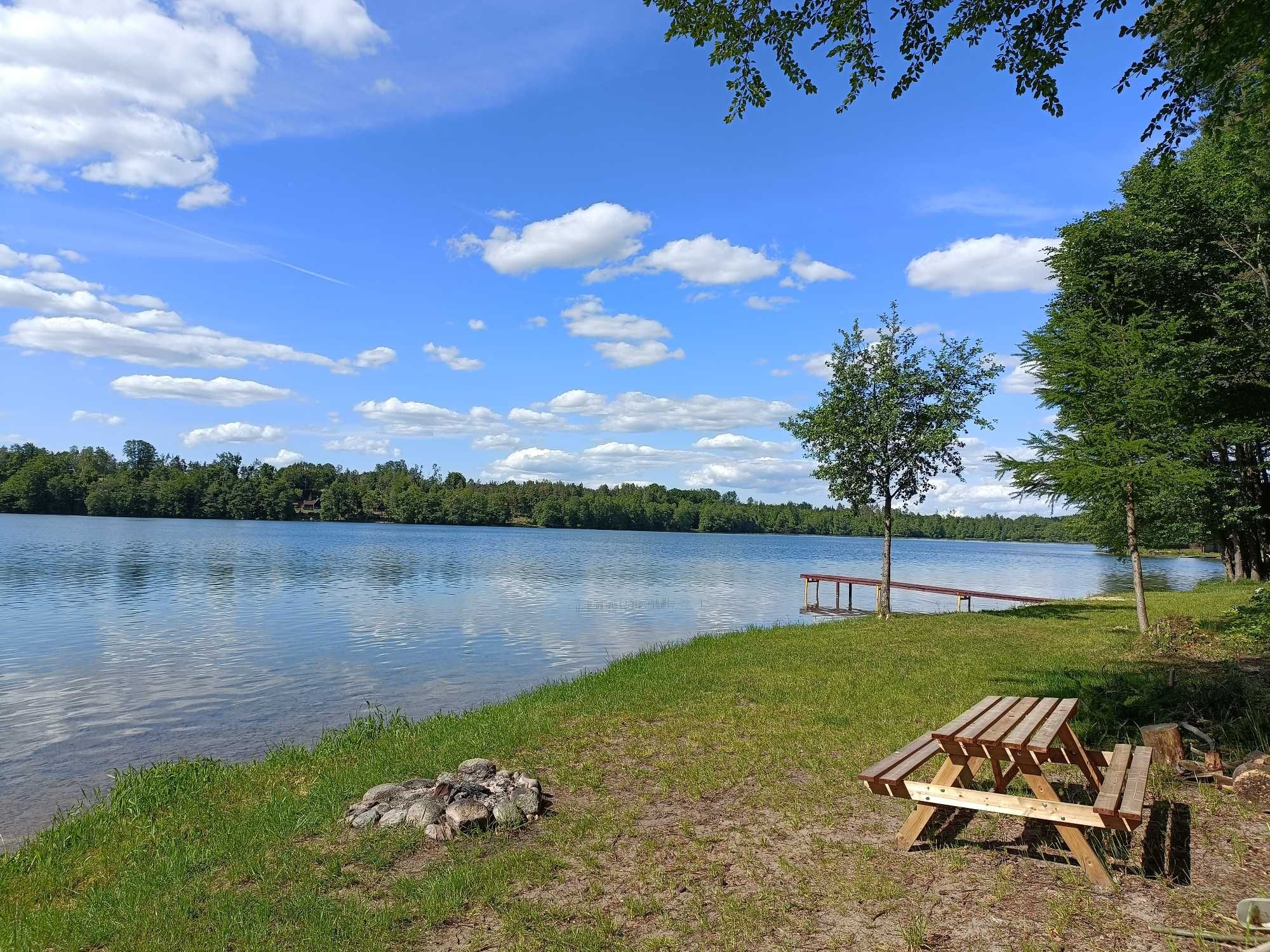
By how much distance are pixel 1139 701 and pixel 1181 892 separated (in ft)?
17.8

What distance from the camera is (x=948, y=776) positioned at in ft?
19.3

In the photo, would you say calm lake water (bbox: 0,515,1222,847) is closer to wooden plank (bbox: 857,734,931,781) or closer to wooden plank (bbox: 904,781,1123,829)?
wooden plank (bbox: 857,734,931,781)

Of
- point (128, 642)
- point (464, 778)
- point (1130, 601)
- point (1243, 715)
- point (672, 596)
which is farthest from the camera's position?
point (672, 596)

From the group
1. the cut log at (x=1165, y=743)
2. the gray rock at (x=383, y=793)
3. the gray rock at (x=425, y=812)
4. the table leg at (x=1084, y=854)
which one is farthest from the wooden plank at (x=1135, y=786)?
the gray rock at (x=383, y=793)

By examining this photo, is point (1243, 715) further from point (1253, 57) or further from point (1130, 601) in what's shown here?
point (1130, 601)

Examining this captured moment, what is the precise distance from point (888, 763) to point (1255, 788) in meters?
3.66

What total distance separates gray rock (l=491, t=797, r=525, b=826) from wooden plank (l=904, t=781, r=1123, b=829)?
3.38 metres

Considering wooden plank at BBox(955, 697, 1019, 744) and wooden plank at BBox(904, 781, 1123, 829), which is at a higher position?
wooden plank at BBox(955, 697, 1019, 744)

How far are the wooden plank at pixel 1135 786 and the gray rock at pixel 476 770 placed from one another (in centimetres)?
546

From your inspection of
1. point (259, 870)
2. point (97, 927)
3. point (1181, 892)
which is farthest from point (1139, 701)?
point (97, 927)

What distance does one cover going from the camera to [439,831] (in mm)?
6266

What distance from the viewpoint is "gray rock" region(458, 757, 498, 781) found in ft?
24.0

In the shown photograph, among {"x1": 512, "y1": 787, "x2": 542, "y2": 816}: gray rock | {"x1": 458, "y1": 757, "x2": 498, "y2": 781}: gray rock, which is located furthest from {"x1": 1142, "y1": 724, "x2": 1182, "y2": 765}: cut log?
{"x1": 458, "y1": 757, "x2": 498, "y2": 781}: gray rock

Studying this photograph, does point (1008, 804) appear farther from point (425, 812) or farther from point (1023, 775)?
point (425, 812)
